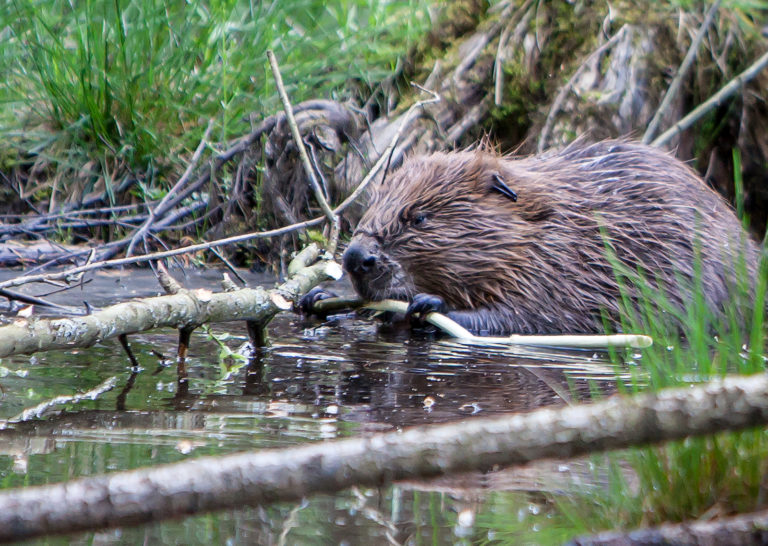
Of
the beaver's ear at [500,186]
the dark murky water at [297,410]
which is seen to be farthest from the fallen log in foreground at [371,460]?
the beaver's ear at [500,186]

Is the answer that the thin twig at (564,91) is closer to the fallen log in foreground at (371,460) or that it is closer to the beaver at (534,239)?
the beaver at (534,239)

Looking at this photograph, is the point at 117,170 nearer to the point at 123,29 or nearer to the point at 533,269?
the point at 123,29

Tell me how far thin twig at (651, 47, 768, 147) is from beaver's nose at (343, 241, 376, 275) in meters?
2.07

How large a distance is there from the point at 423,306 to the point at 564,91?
2.15m

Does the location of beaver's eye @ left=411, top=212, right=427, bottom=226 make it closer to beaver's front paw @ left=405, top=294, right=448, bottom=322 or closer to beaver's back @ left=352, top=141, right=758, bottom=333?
beaver's back @ left=352, top=141, right=758, bottom=333

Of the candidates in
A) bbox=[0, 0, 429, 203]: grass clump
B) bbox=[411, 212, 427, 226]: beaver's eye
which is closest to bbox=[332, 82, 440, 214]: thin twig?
bbox=[411, 212, 427, 226]: beaver's eye

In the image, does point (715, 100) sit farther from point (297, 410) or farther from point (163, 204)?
point (297, 410)

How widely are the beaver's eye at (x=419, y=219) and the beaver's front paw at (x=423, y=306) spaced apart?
362 millimetres

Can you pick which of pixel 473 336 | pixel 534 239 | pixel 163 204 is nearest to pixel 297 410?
pixel 473 336

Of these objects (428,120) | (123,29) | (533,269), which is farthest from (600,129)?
(123,29)

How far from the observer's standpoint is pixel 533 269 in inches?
151

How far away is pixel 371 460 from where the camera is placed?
0.99m

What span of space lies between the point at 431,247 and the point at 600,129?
6.26ft

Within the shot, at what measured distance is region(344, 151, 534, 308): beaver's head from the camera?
Result: 373 cm
